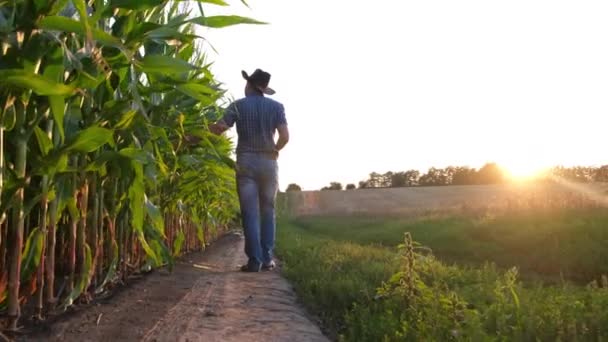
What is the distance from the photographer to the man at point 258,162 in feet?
20.2

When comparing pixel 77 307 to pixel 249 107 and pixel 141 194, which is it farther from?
pixel 249 107

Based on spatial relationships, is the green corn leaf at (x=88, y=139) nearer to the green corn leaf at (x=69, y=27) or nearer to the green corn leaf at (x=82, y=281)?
the green corn leaf at (x=69, y=27)

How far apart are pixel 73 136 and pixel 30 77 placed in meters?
0.49

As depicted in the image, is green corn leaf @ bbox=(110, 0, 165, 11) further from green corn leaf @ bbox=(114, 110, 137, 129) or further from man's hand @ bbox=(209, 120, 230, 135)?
man's hand @ bbox=(209, 120, 230, 135)

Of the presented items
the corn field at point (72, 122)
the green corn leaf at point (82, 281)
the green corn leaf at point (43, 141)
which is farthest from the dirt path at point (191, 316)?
the green corn leaf at point (43, 141)

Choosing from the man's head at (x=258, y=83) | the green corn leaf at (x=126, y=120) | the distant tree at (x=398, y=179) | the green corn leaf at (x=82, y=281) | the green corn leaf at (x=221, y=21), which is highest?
the distant tree at (x=398, y=179)

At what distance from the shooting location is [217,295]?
398 cm

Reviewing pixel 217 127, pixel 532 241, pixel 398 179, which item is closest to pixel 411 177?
pixel 398 179

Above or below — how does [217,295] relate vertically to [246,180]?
below

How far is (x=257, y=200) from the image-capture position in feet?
20.6

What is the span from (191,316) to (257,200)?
3131 mm

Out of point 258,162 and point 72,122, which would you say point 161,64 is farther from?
point 258,162

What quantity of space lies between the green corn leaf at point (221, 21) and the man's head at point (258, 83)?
375cm

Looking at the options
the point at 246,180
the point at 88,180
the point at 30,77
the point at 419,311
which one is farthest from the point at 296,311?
the point at 246,180
